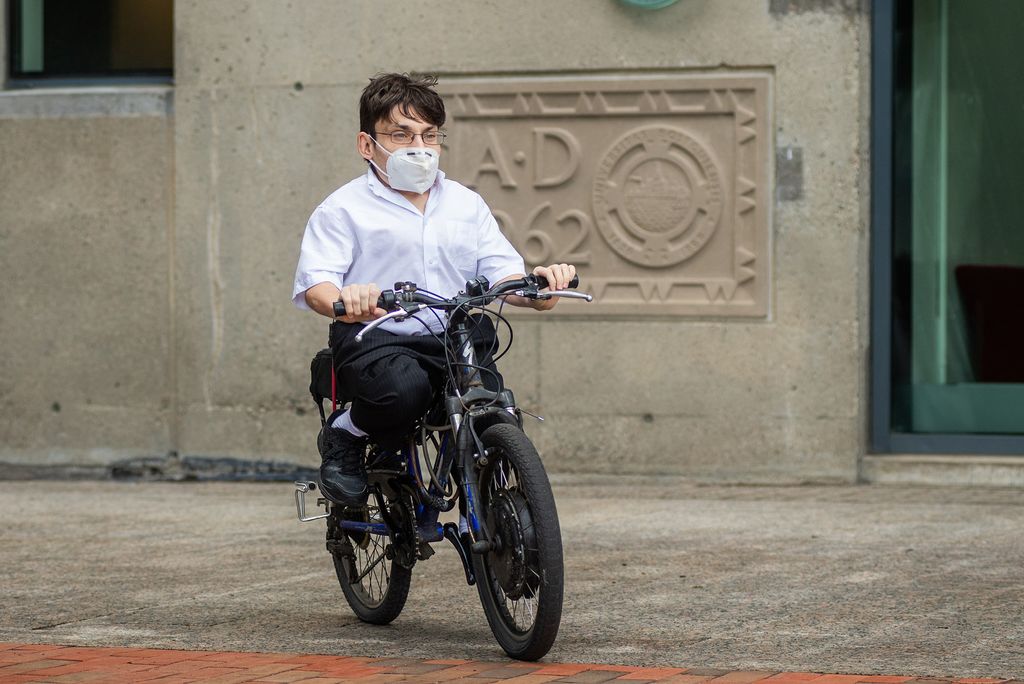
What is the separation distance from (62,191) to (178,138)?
2.76 feet

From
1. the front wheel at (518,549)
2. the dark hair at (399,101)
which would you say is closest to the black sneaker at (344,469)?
the front wheel at (518,549)

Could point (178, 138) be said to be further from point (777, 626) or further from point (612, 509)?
point (777, 626)

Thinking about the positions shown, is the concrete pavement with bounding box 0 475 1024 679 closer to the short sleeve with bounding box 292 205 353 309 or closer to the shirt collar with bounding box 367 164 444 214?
the short sleeve with bounding box 292 205 353 309

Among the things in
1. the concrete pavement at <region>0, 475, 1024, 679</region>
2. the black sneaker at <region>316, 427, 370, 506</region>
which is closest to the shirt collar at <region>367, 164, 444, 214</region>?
the black sneaker at <region>316, 427, 370, 506</region>

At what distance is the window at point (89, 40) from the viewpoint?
1055 centimetres

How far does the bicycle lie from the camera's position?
4.54m

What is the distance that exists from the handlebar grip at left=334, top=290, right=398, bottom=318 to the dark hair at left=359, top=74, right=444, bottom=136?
731mm

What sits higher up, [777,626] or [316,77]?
[316,77]

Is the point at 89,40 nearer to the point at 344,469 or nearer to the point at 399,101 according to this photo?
the point at 399,101

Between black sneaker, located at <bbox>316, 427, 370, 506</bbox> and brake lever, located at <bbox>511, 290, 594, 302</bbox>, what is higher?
brake lever, located at <bbox>511, 290, 594, 302</bbox>

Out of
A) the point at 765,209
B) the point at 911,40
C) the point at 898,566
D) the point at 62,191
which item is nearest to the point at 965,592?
the point at 898,566

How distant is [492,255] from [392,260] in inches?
13.6

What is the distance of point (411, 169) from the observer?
507 cm

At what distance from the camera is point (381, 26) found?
9977mm
